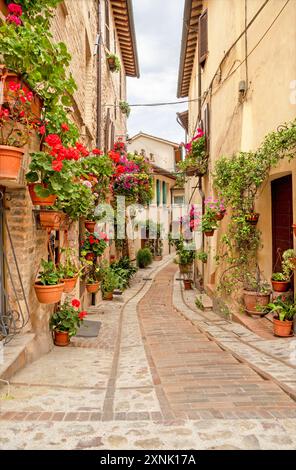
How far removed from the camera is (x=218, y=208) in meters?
7.36

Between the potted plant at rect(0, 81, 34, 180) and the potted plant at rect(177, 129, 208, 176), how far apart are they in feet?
25.1

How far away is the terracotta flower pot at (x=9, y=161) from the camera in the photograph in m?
2.90

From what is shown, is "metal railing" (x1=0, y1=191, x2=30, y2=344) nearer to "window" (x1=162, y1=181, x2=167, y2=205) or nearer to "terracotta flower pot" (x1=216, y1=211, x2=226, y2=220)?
"terracotta flower pot" (x1=216, y1=211, x2=226, y2=220)

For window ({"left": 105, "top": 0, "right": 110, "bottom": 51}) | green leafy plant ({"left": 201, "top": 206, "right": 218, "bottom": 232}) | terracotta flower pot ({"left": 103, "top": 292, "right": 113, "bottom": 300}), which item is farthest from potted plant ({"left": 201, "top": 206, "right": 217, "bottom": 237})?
window ({"left": 105, "top": 0, "right": 110, "bottom": 51})

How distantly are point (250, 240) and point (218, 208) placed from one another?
1146mm

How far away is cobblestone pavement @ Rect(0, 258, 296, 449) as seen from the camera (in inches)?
82.0

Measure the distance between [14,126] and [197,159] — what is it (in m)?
8.14

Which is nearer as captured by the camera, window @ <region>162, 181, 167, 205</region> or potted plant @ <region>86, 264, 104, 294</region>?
potted plant @ <region>86, 264, 104, 294</region>

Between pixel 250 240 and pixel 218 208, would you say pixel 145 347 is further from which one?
pixel 218 208

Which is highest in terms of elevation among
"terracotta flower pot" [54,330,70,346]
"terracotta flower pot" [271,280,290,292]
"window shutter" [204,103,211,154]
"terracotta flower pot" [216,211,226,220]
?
"window shutter" [204,103,211,154]

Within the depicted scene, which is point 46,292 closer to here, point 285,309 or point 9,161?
point 9,161

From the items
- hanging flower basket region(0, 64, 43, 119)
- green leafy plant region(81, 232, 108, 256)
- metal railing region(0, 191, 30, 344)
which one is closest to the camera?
hanging flower basket region(0, 64, 43, 119)

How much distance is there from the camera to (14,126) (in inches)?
126

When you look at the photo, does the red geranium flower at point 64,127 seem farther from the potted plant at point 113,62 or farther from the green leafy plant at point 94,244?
the potted plant at point 113,62
